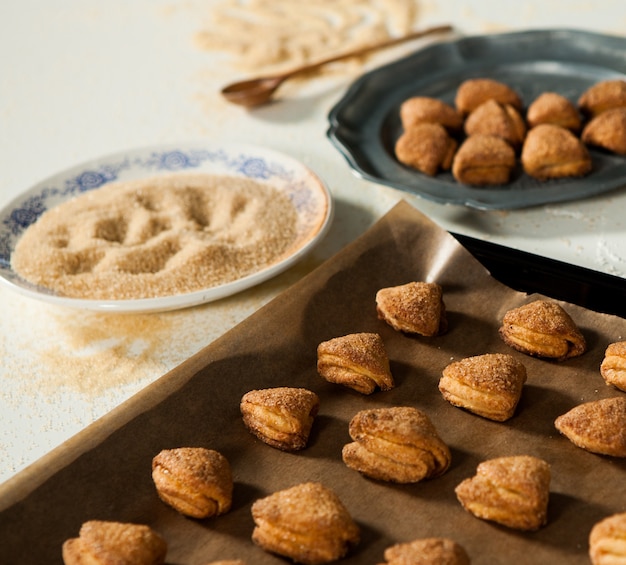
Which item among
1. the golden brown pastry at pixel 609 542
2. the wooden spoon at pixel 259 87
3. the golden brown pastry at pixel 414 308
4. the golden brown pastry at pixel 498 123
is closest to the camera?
the golden brown pastry at pixel 609 542

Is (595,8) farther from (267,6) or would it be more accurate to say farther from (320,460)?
(320,460)

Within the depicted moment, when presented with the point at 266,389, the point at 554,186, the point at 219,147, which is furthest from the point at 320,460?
the point at 219,147

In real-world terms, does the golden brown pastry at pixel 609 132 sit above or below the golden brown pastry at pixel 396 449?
above

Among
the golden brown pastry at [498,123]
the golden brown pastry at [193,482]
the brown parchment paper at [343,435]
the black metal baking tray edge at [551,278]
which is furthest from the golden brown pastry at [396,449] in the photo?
the golden brown pastry at [498,123]

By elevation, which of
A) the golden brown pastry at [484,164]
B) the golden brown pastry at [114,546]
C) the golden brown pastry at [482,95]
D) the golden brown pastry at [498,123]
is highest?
the golden brown pastry at [482,95]

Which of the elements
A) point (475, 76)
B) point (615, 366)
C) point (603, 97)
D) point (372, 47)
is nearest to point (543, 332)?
point (615, 366)

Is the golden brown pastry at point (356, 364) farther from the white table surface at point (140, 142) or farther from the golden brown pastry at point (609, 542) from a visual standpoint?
the golden brown pastry at point (609, 542)
